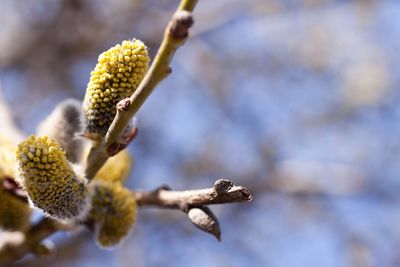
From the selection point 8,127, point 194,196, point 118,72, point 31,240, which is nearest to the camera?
point 118,72

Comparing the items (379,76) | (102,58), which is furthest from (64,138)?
(379,76)

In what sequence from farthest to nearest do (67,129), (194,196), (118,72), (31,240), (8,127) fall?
(8,127) → (31,240) → (67,129) → (194,196) → (118,72)

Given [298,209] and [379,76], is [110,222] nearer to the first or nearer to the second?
[298,209]

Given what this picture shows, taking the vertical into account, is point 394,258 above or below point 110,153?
below

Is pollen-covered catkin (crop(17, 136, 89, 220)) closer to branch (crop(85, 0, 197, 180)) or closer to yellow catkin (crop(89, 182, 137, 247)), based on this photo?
branch (crop(85, 0, 197, 180))

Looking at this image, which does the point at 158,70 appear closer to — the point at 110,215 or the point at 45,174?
the point at 45,174

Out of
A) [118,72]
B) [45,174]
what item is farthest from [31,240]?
[118,72]
